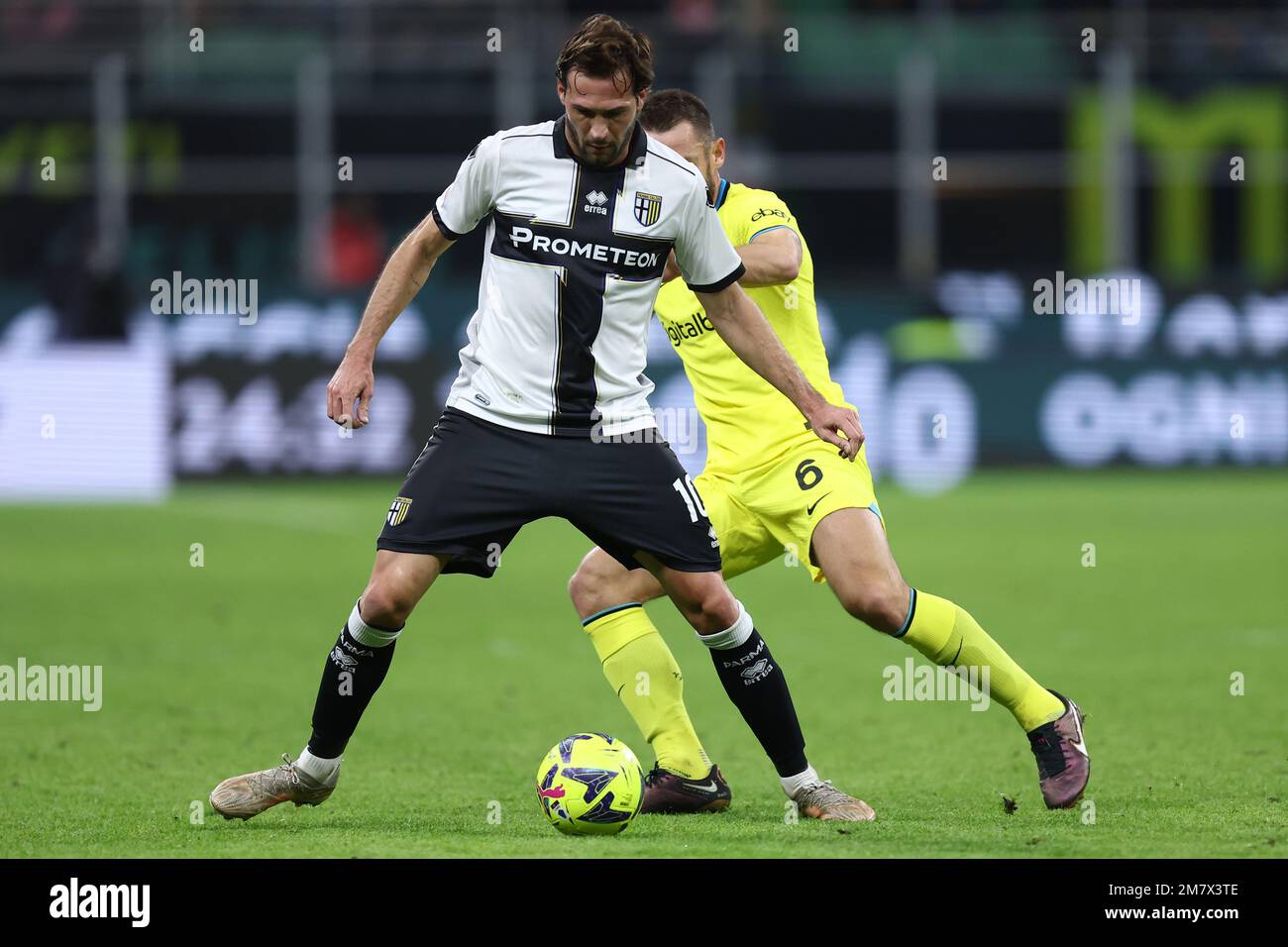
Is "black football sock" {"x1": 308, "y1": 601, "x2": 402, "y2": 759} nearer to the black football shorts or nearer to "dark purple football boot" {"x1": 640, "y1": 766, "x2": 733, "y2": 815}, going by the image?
the black football shorts

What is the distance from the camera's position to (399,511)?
5.61 metres

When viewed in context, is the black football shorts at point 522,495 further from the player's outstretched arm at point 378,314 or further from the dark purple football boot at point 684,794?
the dark purple football boot at point 684,794

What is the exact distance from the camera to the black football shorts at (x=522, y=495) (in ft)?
18.3

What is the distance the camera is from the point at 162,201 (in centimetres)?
2070

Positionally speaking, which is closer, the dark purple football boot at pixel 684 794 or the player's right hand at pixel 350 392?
the player's right hand at pixel 350 392

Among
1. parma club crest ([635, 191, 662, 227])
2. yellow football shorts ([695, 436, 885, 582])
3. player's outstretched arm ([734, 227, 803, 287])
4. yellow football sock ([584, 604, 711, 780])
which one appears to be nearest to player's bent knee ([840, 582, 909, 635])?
yellow football shorts ([695, 436, 885, 582])

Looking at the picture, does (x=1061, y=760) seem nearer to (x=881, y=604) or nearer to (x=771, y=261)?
(x=881, y=604)

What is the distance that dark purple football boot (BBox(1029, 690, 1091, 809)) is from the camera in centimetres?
602

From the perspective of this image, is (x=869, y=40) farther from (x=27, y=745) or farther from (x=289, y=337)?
(x=27, y=745)

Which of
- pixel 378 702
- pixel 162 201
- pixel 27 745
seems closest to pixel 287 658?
pixel 378 702

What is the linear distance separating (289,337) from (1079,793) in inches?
507

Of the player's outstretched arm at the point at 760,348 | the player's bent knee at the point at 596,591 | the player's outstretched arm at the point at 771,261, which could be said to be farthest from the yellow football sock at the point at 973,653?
the player's outstretched arm at the point at 771,261

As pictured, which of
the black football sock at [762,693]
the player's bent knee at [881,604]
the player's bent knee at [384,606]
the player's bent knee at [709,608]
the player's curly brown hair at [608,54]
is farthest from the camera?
the black football sock at [762,693]

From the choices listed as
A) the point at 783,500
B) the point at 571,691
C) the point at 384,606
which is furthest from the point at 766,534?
the point at 571,691
